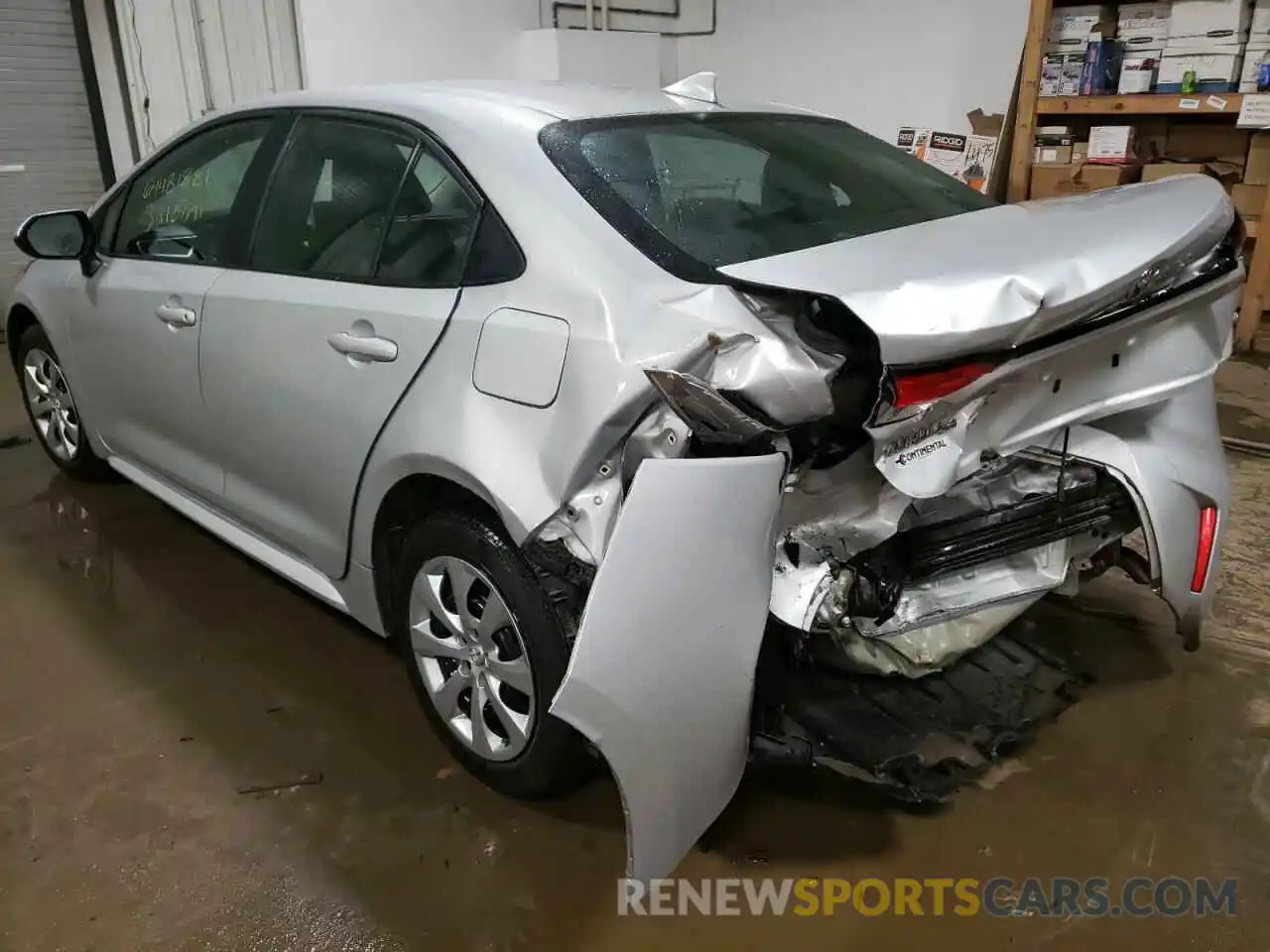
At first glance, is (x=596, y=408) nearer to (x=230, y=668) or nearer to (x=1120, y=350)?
(x=1120, y=350)

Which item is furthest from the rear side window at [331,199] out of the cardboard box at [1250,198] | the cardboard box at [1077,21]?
the cardboard box at [1250,198]

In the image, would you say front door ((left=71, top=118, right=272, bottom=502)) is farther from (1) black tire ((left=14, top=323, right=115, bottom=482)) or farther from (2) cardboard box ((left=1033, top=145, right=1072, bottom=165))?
(2) cardboard box ((left=1033, top=145, right=1072, bottom=165))

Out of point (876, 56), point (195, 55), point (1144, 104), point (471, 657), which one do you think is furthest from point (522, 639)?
point (876, 56)

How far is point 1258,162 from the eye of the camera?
496 centimetres

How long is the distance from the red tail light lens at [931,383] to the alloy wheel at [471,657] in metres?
0.78

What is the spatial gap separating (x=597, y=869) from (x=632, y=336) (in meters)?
1.00

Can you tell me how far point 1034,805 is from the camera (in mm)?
1928

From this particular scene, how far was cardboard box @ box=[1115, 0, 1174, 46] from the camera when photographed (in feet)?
16.0

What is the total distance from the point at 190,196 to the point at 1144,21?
189 inches

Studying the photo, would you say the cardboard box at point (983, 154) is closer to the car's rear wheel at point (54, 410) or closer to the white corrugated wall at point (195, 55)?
the white corrugated wall at point (195, 55)

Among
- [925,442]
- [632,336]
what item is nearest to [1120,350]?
[925,442]

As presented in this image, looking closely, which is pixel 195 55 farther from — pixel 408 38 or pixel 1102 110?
pixel 1102 110

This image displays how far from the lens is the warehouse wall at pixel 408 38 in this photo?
234 inches

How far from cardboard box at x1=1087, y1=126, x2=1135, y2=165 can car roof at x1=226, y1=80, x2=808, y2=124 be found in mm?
3765
